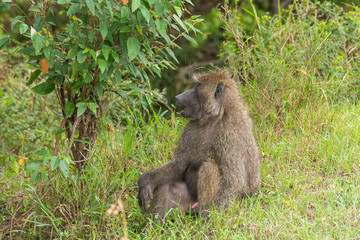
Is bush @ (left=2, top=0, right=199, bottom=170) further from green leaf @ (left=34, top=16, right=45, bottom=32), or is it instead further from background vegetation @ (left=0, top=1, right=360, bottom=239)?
background vegetation @ (left=0, top=1, right=360, bottom=239)

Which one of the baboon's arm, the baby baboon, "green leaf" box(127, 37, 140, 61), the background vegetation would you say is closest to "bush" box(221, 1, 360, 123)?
the background vegetation

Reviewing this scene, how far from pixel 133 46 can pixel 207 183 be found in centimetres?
113

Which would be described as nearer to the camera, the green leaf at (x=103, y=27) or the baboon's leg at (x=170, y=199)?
the green leaf at (x=103, y=27)

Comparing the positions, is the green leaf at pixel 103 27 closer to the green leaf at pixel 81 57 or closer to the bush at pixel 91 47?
the bush at pixel 91 47

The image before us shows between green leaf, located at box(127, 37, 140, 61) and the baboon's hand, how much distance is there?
3.49 ft

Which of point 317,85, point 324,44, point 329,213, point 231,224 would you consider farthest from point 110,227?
point 324,44

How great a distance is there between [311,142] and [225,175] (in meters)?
1.40

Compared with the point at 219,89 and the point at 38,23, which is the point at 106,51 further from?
the point at 219,89

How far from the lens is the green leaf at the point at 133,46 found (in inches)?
126

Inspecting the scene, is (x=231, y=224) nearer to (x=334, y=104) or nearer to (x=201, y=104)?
(x=201, y=104)

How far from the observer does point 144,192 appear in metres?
3.78

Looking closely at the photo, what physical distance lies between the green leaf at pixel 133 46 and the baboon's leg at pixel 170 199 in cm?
113

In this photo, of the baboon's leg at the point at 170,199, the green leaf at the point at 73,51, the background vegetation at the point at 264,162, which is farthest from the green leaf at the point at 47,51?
the baboon's leg at the point at 170,199

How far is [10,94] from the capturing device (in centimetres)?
605
